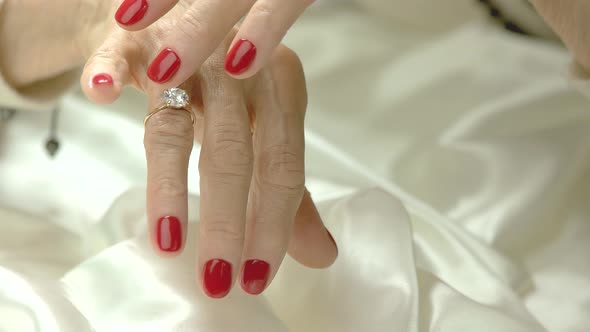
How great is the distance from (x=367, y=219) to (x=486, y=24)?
0.51m

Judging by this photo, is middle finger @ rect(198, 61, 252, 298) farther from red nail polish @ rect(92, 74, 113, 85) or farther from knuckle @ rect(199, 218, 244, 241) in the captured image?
red nail polish @ rect(92, 74, 113, 85)

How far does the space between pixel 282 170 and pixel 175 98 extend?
0.14 meters

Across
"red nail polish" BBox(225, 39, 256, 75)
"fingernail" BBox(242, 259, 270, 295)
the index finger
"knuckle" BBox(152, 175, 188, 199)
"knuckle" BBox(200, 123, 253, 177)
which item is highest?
the index finger

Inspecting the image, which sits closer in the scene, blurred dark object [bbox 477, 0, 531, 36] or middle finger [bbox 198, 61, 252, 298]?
middle finger [bbox 198, 61, 252, 298]

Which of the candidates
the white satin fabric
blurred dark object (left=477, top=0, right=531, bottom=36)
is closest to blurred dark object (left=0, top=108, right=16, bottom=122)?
the white satin fabric

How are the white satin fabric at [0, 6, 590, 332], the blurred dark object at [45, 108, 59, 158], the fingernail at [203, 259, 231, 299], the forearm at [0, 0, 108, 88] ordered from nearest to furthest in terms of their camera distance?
the fingernail at [203, 259, 231, 299], the white satin fabric at [0, 6, 590, 332], the forearm at [0, 0, 108, 88], the blurred dark object at [45, 108, 59, 158]

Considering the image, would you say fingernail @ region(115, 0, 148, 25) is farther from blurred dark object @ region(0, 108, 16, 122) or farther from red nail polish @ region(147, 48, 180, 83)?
blurred dark object @ region(0, 108, 16, 122)

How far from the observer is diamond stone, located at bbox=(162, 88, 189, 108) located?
2.76ft

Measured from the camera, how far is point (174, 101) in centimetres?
84

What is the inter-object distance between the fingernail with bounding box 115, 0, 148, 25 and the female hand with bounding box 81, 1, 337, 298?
2.0 inches

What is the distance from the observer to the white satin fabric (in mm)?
859

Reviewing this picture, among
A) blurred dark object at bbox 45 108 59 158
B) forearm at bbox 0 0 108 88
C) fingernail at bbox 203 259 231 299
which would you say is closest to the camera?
fingernail at bbox 203 259 231 299

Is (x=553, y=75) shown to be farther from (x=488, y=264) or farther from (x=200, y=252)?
(x=200, y=252)

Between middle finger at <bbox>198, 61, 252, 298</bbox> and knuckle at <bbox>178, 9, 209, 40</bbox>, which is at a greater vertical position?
knuckle at <bbox>178, 9, 209, 40</bbox>
